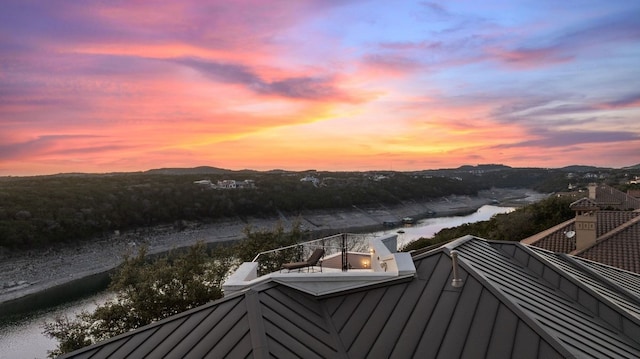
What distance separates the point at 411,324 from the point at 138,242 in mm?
52497

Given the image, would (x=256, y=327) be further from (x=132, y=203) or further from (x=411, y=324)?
(x=132, y=203)

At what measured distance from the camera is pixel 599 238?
17500mm

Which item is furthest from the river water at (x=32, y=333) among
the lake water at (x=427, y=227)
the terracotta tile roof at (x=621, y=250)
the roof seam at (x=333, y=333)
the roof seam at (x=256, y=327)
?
the lake water at (x=427, y=227)

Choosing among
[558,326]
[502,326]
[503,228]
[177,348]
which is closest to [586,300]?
[558,326]

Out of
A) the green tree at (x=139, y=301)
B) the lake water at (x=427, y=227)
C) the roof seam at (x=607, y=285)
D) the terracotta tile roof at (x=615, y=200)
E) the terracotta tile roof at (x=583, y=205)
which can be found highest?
the terracotta tile roof at (x=583, y=205)

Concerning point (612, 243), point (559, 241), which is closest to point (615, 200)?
point (559, 241)

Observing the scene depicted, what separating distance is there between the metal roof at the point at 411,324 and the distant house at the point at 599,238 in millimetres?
10147

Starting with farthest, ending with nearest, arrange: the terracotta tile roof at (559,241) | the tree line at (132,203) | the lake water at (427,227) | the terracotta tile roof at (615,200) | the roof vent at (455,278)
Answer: the lake water at (427,227) → the tree line at (132,203) → the terracotta tile roof at (615,200) → the terracotta tile roof at (559,241) → the roof vent at (455,278)

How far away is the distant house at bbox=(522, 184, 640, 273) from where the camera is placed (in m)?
15.5

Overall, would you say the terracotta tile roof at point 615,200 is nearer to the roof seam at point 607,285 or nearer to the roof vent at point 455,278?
the roof seam at point 607,285

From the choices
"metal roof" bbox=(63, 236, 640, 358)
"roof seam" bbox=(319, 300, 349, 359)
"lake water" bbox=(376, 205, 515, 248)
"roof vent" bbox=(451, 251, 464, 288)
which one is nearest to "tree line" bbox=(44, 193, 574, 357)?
"roof seam" bbox=(319, 300, 349, 359)

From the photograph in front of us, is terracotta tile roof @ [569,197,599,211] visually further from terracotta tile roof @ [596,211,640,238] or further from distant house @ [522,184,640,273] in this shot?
terracotta tile roof @ [596,211,640,238]

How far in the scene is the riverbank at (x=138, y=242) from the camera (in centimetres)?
3569

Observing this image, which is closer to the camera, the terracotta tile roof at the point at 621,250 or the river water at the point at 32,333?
the terracotta tile roof at the point at 621,250
